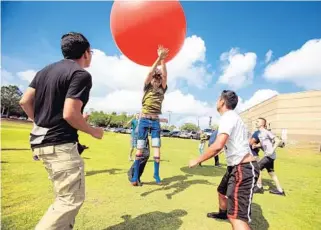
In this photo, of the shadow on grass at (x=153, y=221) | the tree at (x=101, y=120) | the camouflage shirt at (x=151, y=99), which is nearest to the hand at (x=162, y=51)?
the camouflage shirt at (x=151, y=99)

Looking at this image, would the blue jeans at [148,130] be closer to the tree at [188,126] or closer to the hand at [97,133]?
the hand at [97,133]

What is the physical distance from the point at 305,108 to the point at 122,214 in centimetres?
6613

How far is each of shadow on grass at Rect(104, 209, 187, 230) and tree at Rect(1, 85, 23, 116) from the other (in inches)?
4115

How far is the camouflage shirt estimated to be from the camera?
17.5 feet

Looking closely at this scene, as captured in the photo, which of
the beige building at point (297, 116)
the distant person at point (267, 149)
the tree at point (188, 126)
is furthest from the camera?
the tree at point (188, 126)

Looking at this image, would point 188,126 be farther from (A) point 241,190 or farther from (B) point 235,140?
(A) point 241,190

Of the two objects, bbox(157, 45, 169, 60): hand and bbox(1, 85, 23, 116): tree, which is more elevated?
bbox(1, 85, 23, 116): tree

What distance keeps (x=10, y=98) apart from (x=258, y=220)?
10852 cm

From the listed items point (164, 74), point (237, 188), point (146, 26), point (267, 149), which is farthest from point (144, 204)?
point (267, 149)

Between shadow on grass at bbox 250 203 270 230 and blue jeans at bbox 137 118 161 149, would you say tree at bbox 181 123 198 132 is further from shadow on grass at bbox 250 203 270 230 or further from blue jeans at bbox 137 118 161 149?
shadow on grass at bbox 250 203 270 230

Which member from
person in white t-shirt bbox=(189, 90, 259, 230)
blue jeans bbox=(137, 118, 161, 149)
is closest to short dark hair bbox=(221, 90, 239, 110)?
person in white t-shirt bbox=(189, 90, 259, 230)

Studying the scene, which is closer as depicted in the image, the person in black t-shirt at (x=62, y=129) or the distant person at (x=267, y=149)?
the person in black t-shirt at (x=62, y=129)

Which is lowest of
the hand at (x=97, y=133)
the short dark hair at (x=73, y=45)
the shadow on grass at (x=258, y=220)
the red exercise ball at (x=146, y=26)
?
the shadow on grass at (x=258, y=220)

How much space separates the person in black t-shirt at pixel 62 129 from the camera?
7.45ft
